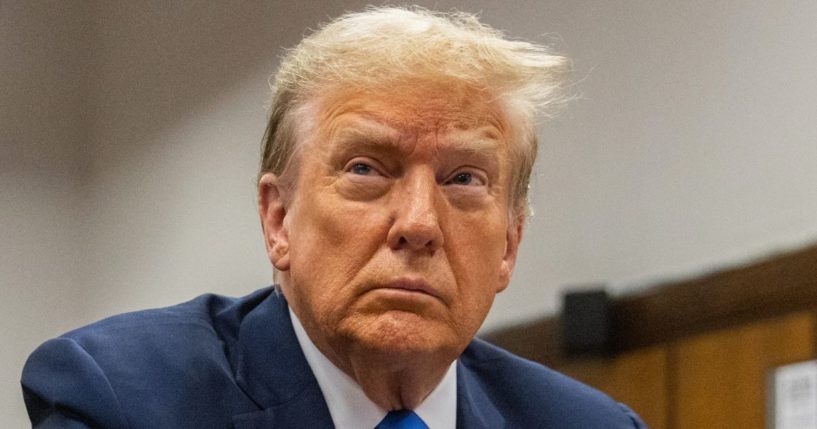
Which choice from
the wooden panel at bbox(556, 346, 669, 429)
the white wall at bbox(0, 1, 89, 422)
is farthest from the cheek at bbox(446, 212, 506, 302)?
the white wall at bbox(0, 1, 89, 422)

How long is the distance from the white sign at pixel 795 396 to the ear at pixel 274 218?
1.82 m

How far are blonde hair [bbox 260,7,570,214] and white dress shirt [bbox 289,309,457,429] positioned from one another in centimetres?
25

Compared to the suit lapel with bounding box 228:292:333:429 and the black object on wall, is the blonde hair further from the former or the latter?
the black object on wall

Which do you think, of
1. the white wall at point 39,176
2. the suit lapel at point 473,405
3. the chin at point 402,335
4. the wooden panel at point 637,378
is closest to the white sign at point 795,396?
the wooden panel at point 637,378

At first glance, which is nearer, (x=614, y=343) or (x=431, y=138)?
(x=431, y=138)

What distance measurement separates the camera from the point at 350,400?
1.72 metres

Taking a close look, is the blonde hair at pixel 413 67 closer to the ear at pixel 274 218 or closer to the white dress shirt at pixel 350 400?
the ear at pixel 274 218

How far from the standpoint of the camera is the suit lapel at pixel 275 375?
168 centimetres

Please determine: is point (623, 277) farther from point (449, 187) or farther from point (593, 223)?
point (449, 187)

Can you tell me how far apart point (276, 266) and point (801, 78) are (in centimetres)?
200

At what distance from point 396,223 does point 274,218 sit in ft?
0.80

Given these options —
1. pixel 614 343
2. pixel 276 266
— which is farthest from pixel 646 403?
pixel 276 266

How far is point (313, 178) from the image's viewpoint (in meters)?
1.70

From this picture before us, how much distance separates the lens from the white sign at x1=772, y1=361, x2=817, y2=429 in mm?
3152
